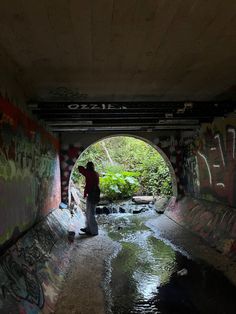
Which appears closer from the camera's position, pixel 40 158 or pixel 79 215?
pixel 40 158

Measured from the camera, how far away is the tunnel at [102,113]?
2734 mm

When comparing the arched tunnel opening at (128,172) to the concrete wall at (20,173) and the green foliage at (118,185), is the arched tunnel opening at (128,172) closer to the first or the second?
the green foliage at (118,185)

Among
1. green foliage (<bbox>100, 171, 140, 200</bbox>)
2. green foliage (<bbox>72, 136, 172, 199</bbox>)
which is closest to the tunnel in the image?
green foliage (<bbox>100, 171, 140, 200</bbox>)

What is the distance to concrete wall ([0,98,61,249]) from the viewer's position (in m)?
3.71

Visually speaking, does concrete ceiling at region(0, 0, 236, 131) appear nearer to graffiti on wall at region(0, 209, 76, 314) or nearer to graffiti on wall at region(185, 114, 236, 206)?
graffiti on wall at region(185, 114, 236, 206)

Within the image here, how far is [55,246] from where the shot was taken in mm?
5668

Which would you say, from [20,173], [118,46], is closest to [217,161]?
[20,173]

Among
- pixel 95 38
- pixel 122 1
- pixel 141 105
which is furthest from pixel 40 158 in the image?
pixel 122 1

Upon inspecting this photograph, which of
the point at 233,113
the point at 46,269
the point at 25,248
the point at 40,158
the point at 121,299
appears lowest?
the point at 121,299

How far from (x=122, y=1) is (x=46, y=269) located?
3.72 meters

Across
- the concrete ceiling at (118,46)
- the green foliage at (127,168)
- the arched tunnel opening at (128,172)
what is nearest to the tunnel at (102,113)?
the concrete ceiling at (118,46)

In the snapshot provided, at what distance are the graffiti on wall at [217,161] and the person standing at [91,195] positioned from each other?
2.84 meters

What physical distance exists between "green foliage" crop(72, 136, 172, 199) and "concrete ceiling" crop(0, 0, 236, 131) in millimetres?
8481

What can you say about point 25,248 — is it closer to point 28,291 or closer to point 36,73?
point 28,291
